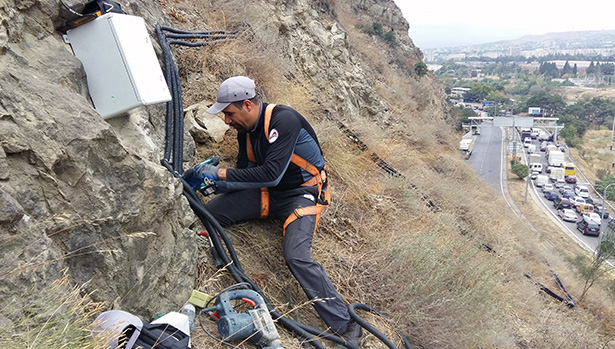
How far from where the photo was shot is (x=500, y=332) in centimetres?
425

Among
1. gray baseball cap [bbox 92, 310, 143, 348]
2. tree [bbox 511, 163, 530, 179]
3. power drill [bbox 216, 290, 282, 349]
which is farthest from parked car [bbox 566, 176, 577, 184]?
gray baseball cap [bbox 92, 310, 143, 348]

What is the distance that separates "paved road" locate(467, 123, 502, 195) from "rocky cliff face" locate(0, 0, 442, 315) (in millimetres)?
25884

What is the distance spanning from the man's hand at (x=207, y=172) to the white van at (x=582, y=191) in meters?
38.0

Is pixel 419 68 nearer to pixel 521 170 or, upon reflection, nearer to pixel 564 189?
pixel 521 170

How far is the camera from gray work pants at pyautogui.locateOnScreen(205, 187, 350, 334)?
327 centimetres

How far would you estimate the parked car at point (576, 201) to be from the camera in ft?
101

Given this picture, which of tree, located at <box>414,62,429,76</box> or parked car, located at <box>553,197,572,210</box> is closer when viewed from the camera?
tree, located at <box>414,62,429,76</box>

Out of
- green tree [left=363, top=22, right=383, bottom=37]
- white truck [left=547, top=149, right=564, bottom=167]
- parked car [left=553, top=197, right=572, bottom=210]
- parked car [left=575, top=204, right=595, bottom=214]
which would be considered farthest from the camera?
white truck [left=547, top=149, right=564, bottom=167]

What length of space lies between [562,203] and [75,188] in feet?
110

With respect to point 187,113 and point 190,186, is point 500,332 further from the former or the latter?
point 187,113

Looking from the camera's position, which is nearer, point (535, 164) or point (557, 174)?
point (557, 174)

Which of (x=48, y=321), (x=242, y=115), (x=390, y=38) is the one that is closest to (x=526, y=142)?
(x=390, y=38)

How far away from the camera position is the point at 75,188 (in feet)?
7.48

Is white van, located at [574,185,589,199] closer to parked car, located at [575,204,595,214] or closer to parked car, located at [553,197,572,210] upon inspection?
parked car, located at [553,197,572,210]
